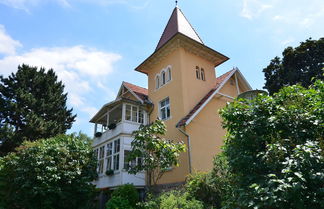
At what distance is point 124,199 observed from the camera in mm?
12047

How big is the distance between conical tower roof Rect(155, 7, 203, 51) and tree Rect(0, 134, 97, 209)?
11469 millimetres

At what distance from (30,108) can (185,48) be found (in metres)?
18.1

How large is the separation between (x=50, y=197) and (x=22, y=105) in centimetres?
1638

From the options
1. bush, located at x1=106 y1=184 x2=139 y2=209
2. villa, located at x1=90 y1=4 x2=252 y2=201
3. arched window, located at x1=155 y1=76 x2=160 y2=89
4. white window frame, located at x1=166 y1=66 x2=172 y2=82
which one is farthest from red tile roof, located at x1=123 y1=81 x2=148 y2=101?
bush, located at x1=106 y1=184 x2=139 y2=209

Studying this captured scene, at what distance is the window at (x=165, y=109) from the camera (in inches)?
691

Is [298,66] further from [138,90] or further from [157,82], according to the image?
[138,90]

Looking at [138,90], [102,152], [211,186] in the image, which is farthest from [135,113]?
[211,186]

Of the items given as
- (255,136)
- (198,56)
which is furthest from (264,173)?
(198,56)

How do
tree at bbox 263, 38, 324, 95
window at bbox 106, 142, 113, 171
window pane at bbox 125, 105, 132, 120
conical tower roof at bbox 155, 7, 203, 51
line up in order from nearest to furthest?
window at bbox 106, 142, 113, 171
window pane at bbox 125, 105, 132, 120
conical tower roof at bbox 155, 7, 203, 51
tree at bbox 263, 38, 324, 95

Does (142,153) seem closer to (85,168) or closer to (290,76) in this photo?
(85,168)

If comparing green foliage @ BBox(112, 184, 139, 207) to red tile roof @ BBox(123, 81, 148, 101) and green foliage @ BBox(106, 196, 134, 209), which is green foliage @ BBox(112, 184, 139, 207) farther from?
red tile roof @ BBox(123, 81, 148, 101)

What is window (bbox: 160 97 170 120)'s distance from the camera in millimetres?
17552

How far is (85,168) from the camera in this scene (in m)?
13.3

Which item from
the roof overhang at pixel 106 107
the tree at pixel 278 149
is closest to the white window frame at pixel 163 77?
the roof overhang at pixel 106 107
